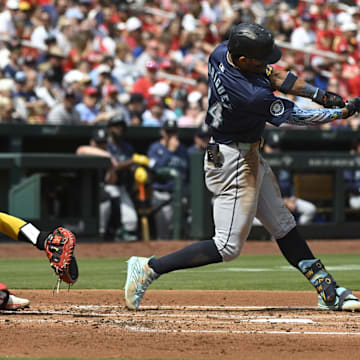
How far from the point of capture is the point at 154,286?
800 cm

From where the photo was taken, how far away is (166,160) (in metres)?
13.4

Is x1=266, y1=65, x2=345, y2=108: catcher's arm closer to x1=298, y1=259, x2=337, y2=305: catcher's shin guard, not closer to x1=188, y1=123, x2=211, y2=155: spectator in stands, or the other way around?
x1=298, y1=259, x2=337, y2=305: catcher's shin guard

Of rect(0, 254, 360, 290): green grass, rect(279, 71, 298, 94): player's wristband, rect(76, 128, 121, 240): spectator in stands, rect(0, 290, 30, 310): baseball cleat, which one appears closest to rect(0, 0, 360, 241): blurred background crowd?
rect(76, 128, 121, 240): spectator in stands

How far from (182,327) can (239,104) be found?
1390 millimetres

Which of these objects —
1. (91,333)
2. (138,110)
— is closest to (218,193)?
(91,333)

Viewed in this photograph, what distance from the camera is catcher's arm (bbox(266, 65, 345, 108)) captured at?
561 centimetres

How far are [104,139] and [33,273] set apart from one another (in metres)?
4.50

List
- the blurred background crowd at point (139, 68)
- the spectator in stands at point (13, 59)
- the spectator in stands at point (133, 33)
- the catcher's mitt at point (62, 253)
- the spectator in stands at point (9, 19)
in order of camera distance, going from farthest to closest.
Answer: the spectator in stands at point (133, 33), the spectator in stands at point (9, 19), the spectator in stands at point (13, 59), the blurred background crowd at point (139, 68), the catcher's mitt at point (62, 253)

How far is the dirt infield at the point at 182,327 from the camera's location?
4.38 meters

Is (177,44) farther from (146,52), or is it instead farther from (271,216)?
(271,216)

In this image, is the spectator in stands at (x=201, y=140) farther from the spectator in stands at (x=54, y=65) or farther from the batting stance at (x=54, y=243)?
the batting stance at (x=54, y=243)

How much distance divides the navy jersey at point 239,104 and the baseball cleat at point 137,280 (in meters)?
0.98

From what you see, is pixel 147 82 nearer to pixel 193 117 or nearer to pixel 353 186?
pixel 193 117

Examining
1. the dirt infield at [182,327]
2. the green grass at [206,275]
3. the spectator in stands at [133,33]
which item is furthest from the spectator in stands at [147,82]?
the dirt infield at [182,327]
